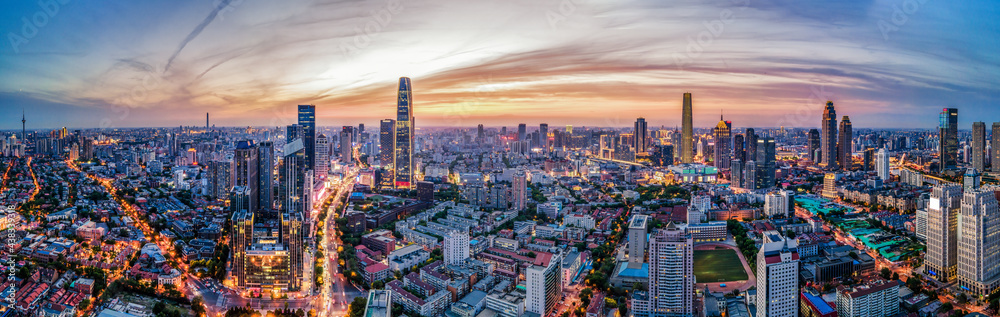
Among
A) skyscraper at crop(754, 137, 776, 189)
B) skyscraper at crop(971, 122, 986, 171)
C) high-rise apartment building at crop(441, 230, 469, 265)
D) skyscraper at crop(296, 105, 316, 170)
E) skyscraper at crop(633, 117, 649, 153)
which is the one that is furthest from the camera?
skyscraper at crop(633, 117, 649, 153)

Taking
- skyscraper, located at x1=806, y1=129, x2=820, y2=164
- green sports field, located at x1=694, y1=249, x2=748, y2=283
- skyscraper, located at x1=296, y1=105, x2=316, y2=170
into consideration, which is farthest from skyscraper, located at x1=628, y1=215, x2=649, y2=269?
skyscraper, located at x1=806, y1=129, x2=820, y2=164

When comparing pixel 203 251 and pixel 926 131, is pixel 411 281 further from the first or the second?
pixel 926 131

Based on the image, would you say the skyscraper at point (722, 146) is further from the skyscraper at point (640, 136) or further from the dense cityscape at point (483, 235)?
the skyscraper at point (640, 136)

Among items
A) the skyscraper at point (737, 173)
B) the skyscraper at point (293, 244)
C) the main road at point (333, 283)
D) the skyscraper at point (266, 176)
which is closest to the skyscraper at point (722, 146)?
the skyscraper at point (737, 173)

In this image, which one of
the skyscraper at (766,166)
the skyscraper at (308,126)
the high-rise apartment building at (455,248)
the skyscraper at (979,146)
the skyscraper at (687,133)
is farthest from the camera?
the skyscraper at (687,133)

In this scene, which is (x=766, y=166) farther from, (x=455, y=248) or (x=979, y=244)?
A: (x=455, y=248)

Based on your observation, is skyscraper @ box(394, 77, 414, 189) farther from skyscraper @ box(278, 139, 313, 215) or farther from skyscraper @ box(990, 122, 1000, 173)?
skyscraper @ box(990, 122, 1000, 173)

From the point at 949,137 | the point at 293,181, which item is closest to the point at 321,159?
the point at 293,181
